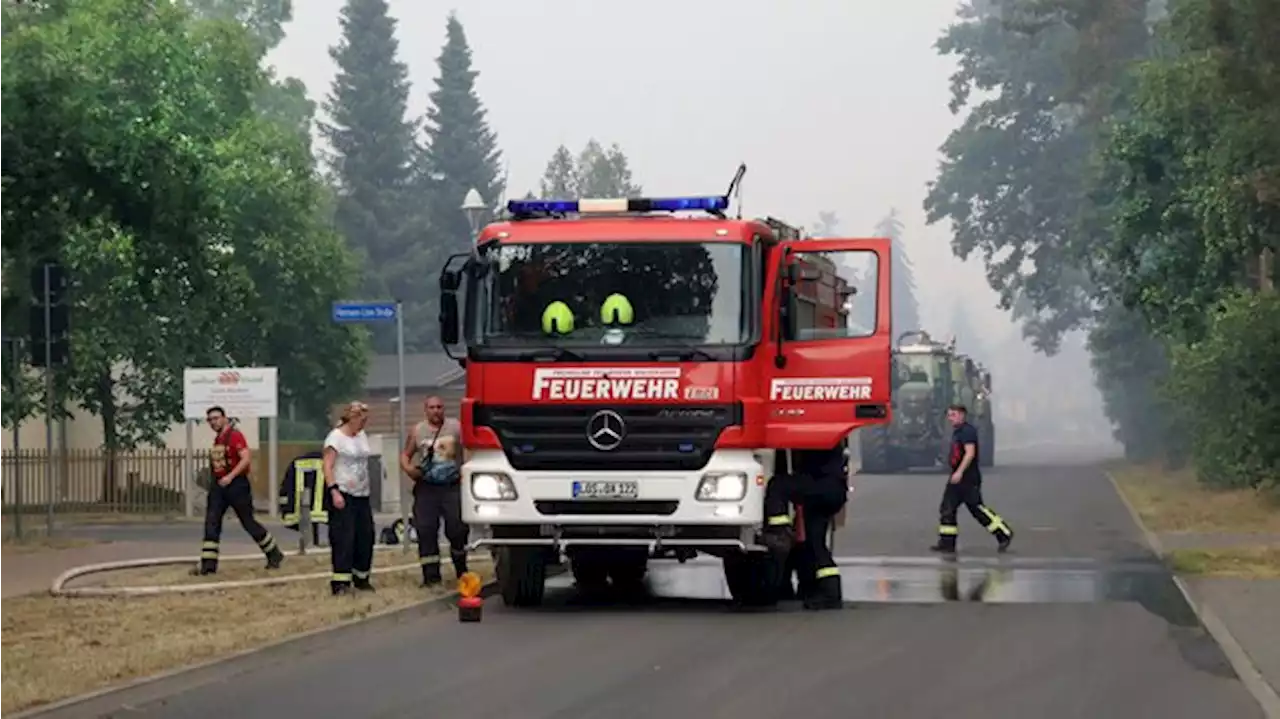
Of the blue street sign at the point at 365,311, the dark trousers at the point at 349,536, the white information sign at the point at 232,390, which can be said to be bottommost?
the dark trousers at the point at 349,536

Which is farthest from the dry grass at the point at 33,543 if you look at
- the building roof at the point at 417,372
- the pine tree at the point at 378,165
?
the pine tree at the point at 378,165

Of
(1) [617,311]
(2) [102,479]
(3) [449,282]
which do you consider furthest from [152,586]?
(2) [102,479]

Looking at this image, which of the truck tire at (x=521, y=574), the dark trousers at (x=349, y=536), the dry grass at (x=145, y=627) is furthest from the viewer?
the dark trousers at (x=349, y=536)

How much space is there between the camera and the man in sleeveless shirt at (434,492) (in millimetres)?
19641

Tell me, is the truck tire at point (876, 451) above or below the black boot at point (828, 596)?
below

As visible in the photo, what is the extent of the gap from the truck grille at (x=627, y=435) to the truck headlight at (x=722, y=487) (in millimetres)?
151

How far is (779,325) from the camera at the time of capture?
17812 mm

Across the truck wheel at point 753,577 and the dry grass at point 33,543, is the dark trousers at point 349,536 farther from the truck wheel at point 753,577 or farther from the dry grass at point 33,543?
the dry grass at point 33,543

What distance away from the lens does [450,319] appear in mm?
17766

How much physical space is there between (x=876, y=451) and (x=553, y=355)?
1623 inches

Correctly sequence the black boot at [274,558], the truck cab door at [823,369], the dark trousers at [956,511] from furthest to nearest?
the dark trousers at [956,511] < the black boot at [274,558] < the truck cab door at [823,369]

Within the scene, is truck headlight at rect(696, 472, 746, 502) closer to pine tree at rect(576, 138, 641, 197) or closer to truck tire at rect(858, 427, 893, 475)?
truck tire at rect(858, 427, 893, 475)

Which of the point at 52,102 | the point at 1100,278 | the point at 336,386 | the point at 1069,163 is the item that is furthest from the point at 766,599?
the point at 1069,163

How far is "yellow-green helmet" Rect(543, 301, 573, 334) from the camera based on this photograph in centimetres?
1764
